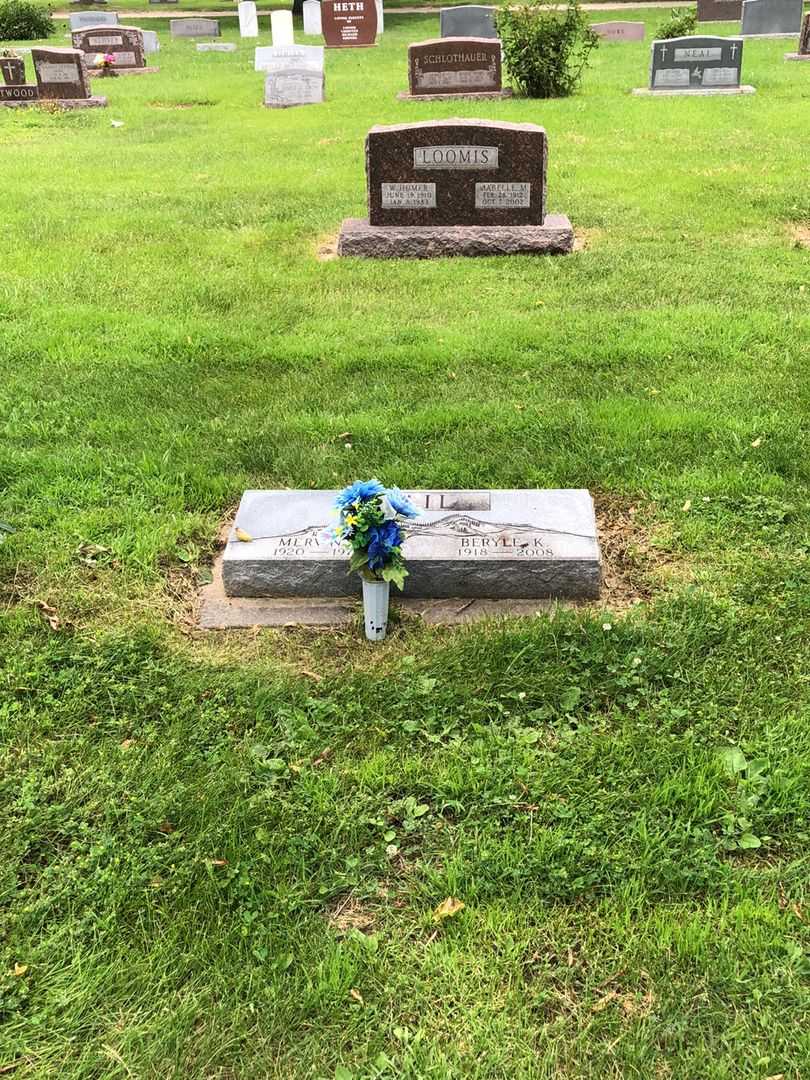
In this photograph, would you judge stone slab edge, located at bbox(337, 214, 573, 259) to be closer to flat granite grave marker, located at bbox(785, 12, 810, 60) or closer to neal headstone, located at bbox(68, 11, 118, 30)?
flat granite grave marker, located at bbox(785, 12, 810, 60)

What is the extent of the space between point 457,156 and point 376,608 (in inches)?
229

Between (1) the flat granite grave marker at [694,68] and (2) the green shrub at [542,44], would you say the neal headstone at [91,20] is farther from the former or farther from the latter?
(1) the flat granite grave marker at [694,68]

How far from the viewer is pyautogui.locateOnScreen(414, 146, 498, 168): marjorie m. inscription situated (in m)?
8.20

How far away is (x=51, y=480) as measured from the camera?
15.9 feet

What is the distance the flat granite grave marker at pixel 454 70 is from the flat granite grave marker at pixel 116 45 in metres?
8.44

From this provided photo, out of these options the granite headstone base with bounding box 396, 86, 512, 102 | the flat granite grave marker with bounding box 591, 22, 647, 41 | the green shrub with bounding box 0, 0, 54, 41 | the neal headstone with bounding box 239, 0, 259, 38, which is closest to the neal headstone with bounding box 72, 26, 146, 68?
the neal headstone with bounding box 239, 0, 259, 38

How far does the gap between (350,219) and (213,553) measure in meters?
5.42

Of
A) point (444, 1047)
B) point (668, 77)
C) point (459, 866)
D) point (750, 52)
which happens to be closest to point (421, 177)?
point (459, 866)

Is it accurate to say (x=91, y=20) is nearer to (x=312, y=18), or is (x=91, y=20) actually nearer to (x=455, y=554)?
(x=312, y=18)

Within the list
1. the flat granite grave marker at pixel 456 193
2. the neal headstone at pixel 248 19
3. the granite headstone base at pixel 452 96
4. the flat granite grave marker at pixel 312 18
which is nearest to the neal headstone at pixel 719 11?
the flat granite grave marker at pixel 312 18

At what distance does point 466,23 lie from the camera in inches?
920

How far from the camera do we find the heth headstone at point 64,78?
56.5 feet

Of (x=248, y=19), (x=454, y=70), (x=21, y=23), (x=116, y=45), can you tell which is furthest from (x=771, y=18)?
(x=21, y=23)

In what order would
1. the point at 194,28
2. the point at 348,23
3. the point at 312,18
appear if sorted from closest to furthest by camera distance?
the point at 348,23 → the point at 312,18 → the point at 194,28
